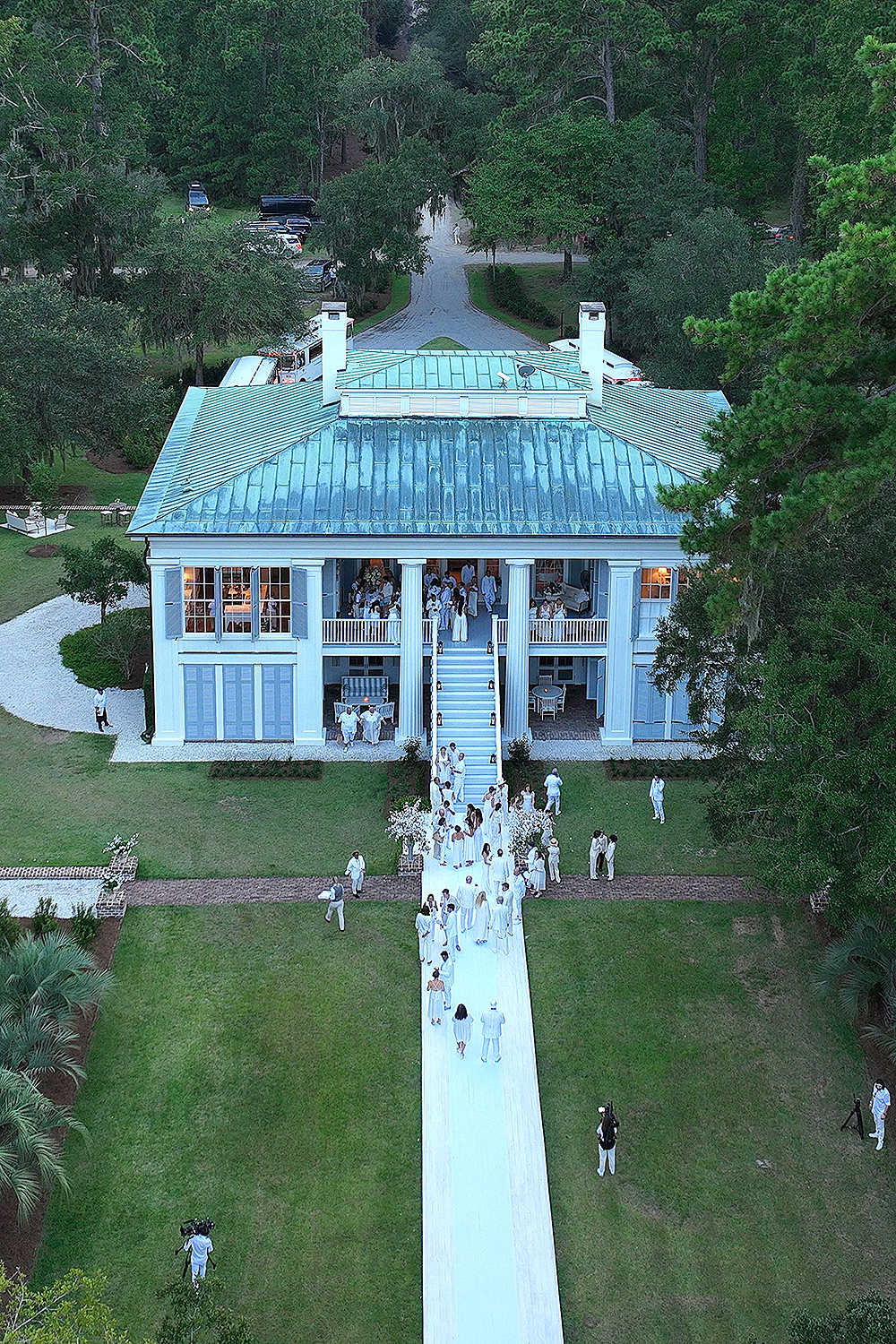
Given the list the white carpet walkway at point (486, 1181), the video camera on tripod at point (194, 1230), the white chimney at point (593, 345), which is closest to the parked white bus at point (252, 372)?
the white chimney at point (593, 345)

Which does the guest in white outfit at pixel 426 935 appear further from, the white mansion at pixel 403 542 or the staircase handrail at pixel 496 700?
the white mansion at pixel 403 542

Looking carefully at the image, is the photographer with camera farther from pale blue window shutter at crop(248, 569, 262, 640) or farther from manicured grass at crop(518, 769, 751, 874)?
pale blue window shutter at crop(248, 569, 262, 640)

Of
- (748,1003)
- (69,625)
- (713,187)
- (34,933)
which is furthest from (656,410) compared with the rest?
(713,187)

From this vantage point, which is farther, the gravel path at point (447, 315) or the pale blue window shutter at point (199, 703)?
the gravel path at point (447, 315)

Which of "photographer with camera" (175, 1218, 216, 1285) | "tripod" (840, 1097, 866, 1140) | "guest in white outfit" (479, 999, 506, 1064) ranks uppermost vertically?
"guest in white outfit" (479, 999, 506, 1064)

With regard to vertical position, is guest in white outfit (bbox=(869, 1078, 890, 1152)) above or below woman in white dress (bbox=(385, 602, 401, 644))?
below

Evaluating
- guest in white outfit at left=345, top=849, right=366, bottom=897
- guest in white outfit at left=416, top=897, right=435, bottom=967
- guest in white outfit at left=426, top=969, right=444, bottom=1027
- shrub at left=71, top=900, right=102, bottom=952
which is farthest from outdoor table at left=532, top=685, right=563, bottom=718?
shrub at left=71, top=900, right=102, bottom=952
